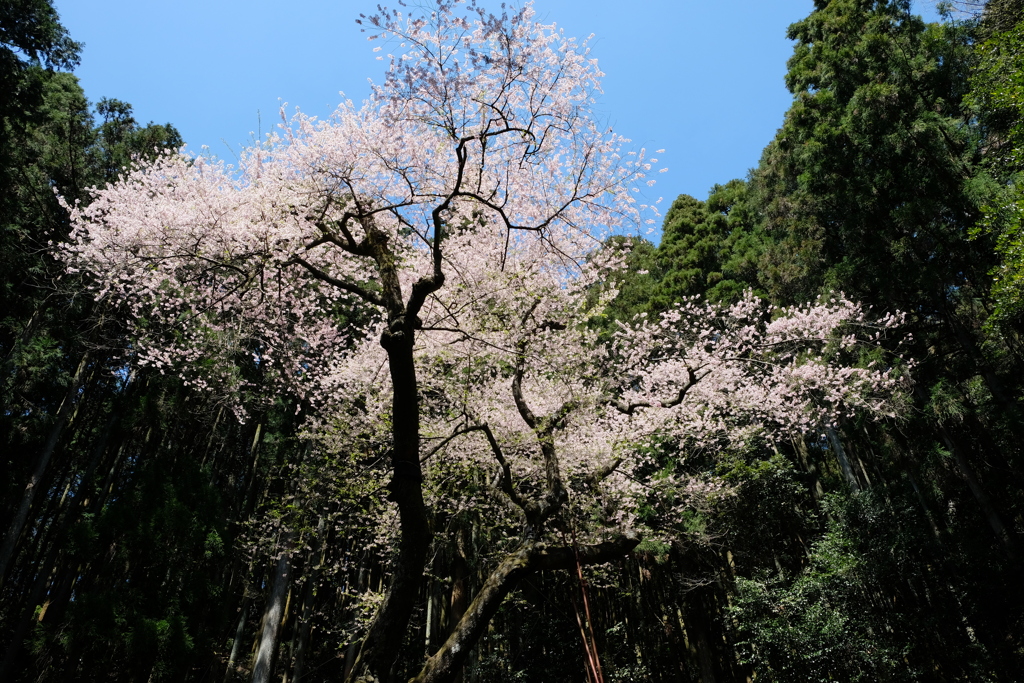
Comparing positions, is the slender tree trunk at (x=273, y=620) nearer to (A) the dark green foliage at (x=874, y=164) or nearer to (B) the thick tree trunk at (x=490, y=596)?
(B) the thick tree trunk at (x=490, y=596)

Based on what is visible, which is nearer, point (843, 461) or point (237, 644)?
point (843, 461)

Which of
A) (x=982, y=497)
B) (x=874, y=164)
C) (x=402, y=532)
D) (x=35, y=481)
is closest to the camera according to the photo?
(x=402, y=532)

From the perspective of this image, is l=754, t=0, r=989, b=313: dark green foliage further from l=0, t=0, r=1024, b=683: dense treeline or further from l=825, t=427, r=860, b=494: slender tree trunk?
l=825, t=427, r=860, b=494: slender tree trunk

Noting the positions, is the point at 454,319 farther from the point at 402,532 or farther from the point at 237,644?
the point at 237,644

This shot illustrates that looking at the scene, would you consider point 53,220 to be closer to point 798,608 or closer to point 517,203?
point 517,203

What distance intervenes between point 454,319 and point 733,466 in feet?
24.8

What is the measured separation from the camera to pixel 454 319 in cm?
400

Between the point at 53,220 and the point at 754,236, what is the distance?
48.7 feet

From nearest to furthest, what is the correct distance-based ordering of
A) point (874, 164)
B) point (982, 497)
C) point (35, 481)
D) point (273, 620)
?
point (982, 497)
point (35, 481)
point (874, 164)
point (273, 620)

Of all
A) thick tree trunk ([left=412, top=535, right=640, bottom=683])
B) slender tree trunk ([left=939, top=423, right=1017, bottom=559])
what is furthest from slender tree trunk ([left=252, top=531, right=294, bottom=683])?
slender tree trunk ([left=939, top=423, right=1017, bottom=559])

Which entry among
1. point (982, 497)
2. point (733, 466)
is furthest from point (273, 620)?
point (982, 497)

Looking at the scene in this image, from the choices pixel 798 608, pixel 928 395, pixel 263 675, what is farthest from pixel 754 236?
A: pixel 263 675

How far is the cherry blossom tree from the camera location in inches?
148

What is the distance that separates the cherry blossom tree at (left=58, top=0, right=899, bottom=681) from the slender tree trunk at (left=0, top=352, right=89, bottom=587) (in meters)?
1.41
